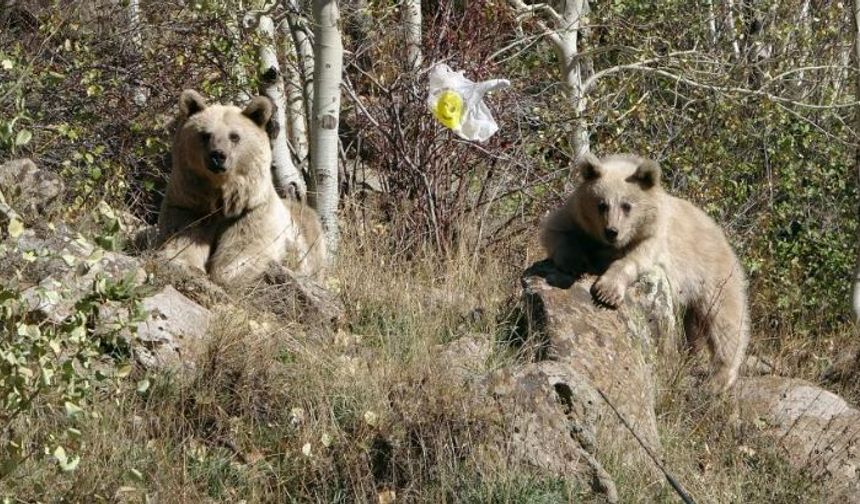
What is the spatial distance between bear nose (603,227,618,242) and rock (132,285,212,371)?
230 centimetres

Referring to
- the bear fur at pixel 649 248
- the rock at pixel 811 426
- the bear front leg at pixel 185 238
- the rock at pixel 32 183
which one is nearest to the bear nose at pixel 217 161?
the bear front leg at pixel 185 238

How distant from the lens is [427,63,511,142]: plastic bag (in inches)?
359

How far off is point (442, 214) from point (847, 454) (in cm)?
366

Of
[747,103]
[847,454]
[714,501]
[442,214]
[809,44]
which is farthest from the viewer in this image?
[809,44]

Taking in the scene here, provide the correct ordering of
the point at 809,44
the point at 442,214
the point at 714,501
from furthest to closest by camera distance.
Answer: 1. the point at 809,44
2. the point at 442,214
3. the point at 714,501

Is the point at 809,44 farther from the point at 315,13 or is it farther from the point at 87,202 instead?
the point at 87,202

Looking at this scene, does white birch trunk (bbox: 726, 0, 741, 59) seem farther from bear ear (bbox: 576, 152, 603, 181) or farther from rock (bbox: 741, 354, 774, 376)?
bear ear (bbox: 576, 152, 603, 181)

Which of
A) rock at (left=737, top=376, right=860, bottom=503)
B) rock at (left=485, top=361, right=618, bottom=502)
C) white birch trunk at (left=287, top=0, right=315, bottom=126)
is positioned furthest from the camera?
white birch trunk at (left=287, top=0, right=315, bottom=126)

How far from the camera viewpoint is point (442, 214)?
9977mm

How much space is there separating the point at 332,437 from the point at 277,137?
4.17 m

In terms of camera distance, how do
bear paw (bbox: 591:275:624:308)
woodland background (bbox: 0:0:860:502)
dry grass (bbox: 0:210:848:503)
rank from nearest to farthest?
dry grass (bbox: 0:210:848:503) → woodland background (bbox: 0:0:860:502) → bear paw (bbox: 591:275:624:308)

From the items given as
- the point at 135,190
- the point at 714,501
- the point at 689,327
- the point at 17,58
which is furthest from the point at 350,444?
the point at 135,190

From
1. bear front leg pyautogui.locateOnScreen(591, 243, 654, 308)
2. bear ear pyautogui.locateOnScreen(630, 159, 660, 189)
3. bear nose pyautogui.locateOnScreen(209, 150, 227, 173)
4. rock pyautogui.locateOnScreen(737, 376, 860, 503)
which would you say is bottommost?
rock pyautogui.locateOnScreen(737, 376, 860, 503)

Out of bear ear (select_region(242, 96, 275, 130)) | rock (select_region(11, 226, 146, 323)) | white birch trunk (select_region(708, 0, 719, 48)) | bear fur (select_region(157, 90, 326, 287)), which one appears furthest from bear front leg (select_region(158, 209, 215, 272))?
white birch trunk (select_region(708, 0, 719, 48))
